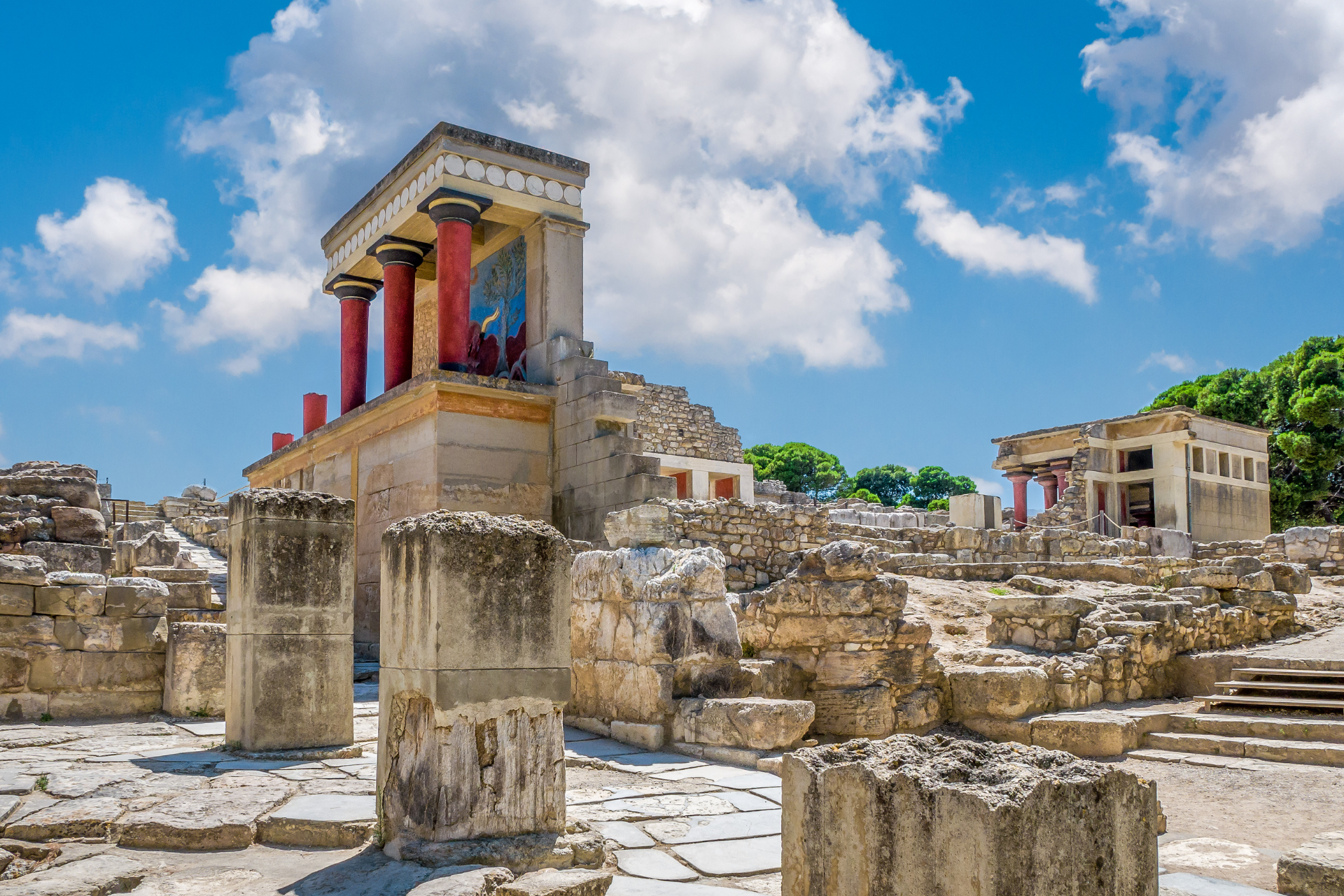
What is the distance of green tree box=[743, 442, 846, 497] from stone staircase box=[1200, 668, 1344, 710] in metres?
40.0

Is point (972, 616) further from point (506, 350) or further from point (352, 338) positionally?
point (352, 338)

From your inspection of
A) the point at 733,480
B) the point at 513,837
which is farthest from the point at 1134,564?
the point at 733,480

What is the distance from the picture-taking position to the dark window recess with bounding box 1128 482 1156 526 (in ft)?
93.5

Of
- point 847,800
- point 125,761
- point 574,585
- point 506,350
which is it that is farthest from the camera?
point 506,350

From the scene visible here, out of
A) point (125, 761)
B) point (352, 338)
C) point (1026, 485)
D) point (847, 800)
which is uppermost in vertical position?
point (352, 338)

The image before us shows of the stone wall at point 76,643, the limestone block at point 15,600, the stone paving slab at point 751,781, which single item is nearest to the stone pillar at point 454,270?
the stone wall at point 76,643

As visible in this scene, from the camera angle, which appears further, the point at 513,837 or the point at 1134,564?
the point at 1134,564

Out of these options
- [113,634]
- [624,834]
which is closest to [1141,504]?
[113,634]

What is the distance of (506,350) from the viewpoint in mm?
14492

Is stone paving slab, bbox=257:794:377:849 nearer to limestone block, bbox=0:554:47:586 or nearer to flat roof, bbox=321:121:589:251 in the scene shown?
limestone block, bbox=0:554:47:586

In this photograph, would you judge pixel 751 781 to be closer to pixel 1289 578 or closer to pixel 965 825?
pixel 965 825

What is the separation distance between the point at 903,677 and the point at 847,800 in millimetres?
5482

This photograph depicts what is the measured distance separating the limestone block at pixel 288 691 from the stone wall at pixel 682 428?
2229 centimetres

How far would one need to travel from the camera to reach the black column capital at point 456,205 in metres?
13.2
